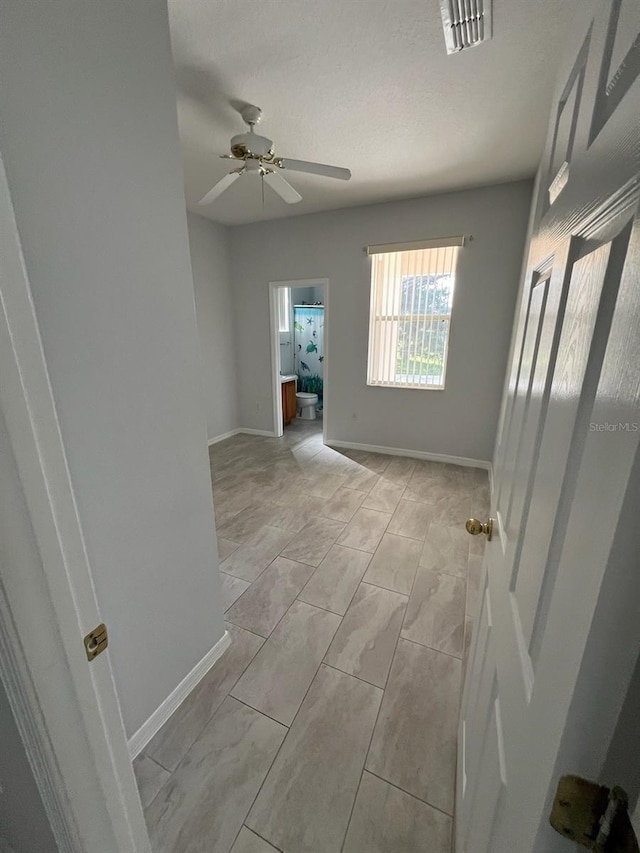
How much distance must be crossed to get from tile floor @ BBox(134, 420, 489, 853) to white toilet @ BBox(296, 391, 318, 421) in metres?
3.01

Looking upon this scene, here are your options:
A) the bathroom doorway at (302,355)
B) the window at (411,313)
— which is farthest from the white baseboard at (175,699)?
the bathroom doorway at (302,355)

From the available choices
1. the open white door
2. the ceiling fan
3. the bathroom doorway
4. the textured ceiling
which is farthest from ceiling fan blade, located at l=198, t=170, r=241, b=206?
the bathroom doorway

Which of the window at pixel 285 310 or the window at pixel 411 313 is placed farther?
the window at pixel 285 310

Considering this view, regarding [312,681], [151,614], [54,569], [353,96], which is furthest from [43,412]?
[353,96]

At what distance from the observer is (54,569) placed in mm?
526

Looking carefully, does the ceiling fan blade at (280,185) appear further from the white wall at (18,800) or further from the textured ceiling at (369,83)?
the white wall at (18,800)

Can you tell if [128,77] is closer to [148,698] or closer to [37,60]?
[37,60]

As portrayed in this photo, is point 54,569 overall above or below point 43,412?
below

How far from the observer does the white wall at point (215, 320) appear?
3879 millimetres

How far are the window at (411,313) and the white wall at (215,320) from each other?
201 centimetres

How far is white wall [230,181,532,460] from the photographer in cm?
307

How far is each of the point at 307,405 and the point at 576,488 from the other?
521 cm

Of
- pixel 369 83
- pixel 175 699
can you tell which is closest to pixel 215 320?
pixel 369 83

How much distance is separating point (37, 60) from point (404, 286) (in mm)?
3242
